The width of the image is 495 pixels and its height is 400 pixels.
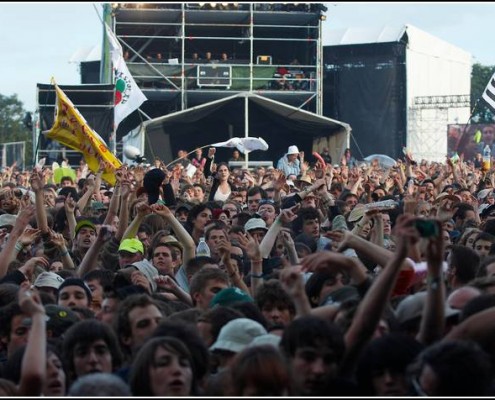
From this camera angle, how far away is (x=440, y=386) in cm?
561

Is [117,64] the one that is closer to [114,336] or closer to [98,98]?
[98,98]

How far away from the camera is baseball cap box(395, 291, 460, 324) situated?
686 cm

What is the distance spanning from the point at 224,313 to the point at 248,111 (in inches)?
1236

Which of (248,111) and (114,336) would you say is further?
(248,111)

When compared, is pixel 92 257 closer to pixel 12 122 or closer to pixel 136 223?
pixel 136 223

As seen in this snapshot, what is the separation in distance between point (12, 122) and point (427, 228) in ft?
302

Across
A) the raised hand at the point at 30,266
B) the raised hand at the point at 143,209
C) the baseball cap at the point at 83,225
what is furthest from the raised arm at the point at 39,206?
the raised hand at the point at 30,266

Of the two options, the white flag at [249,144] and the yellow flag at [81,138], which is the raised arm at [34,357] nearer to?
the yellow flag at [81,138]

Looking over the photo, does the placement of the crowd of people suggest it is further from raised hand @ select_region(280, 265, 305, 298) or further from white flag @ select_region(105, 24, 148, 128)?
white flag @ select_region(105, 24, 148, 128)

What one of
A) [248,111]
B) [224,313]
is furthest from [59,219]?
[248,111]

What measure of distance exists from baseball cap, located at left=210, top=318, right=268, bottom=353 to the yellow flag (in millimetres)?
11994

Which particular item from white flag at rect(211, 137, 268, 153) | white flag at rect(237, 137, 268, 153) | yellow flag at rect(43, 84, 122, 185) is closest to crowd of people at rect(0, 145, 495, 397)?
yellow flag at rect(43, 84, 122, 185)

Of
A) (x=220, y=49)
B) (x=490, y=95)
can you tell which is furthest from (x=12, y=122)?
(x=490, y=95)

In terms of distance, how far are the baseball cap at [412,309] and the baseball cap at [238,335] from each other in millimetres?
683
